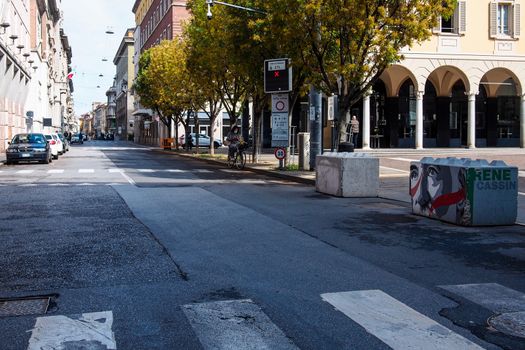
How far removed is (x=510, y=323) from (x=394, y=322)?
0.98 metres

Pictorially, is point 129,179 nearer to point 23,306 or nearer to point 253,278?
point 253,278

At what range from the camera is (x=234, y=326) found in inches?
188

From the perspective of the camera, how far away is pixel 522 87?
36.8 metres

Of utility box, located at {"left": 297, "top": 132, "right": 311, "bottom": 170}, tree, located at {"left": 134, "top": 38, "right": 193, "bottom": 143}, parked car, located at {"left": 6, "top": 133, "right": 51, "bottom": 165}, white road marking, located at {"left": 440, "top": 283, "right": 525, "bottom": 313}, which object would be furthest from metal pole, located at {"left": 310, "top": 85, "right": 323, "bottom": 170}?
tree, located at {"left": 134, "top": 38, "right": 193, "bottom": 143}

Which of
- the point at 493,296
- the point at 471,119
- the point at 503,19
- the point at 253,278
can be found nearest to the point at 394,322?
the point at 493,296

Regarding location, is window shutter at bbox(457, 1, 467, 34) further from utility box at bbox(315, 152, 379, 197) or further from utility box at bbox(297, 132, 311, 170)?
utility box at bbox(315, 152, 379, 197)

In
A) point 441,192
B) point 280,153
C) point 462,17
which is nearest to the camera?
point 441,192

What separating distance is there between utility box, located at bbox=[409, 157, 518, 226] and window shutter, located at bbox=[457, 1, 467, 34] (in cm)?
2707

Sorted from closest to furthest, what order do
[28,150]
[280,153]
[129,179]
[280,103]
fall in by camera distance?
1. [129,179]
2. [280,153]
3. [280,103]
4. [28,150]

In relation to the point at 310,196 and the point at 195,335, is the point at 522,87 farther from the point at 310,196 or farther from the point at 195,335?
the point at 195,335

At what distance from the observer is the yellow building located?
1396 inches

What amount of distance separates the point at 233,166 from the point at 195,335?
2297 centimetres

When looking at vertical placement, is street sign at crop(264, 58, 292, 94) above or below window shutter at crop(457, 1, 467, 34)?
below

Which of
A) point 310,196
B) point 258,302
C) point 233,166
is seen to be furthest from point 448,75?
point 258,302
